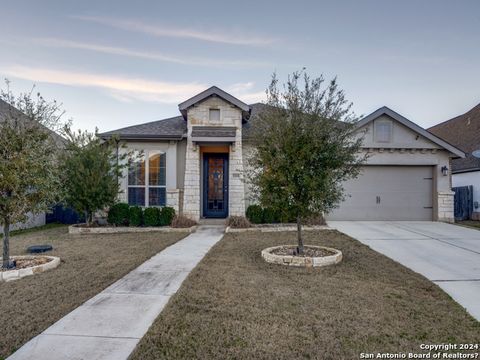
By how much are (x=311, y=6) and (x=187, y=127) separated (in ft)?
20.2

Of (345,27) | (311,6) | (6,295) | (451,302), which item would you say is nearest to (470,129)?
(345,27)

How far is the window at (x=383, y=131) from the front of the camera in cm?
1239

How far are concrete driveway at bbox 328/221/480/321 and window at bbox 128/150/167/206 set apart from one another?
6.66m

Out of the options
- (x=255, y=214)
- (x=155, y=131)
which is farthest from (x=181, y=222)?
(x=155, y=131)

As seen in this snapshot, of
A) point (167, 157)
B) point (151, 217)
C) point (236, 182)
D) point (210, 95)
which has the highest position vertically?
point (210, 95)

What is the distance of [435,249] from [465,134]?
1332 centimetres

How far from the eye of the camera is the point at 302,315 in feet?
11.9

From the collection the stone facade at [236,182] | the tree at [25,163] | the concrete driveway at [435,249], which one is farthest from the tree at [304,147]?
the stone facade at [236,182]

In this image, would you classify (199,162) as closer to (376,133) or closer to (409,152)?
(376,133)

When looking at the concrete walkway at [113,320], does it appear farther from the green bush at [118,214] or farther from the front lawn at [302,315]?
the green bush at [118,214]

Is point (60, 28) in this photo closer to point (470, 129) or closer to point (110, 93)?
point (110, 93)

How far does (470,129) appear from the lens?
55.6 ft

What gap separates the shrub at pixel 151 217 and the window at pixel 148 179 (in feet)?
3.68

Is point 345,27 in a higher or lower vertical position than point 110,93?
higher
